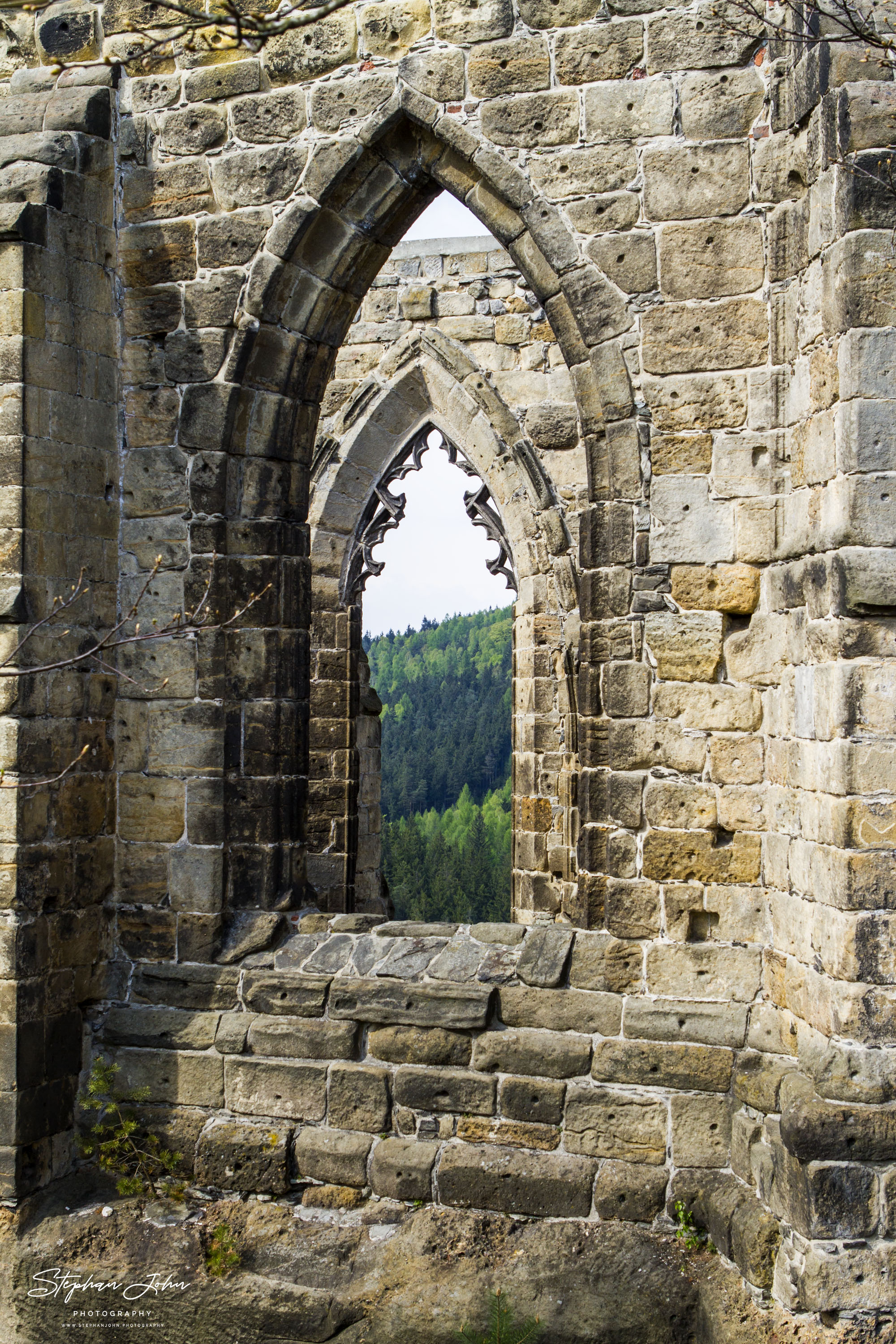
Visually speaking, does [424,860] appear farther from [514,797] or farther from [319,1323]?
[319,1323]

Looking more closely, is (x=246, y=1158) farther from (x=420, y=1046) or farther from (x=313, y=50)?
(x=313, y=50)

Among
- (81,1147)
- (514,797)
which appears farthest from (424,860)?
(81,1147)

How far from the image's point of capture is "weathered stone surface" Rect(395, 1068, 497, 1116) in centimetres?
484

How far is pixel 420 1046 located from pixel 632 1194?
974 millimetres

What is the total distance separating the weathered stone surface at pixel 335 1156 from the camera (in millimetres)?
4922

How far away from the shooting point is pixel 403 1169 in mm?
4828

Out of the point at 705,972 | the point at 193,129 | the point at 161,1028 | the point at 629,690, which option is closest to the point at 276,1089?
the point at 161,1028

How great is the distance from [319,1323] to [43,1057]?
1.54 meters

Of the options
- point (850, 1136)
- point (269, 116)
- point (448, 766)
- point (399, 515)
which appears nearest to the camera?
point (850, 1136)

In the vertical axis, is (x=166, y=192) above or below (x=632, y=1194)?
above

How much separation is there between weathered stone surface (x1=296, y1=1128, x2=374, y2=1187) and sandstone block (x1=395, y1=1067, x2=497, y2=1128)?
0.25m

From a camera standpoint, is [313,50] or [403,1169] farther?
[313,50]

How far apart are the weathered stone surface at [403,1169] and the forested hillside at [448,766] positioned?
40.7 ft

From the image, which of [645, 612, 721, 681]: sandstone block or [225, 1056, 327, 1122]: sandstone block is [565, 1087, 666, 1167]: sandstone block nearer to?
[225, 1056, 327, 1122]: sandstone block
